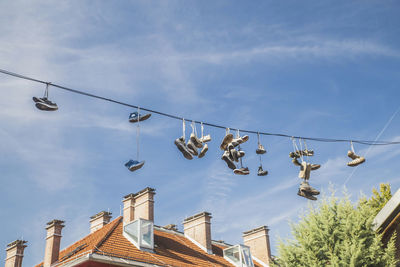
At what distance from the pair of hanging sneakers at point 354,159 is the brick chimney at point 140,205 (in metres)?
9.00

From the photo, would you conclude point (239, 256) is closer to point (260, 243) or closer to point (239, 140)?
point (260, 243)

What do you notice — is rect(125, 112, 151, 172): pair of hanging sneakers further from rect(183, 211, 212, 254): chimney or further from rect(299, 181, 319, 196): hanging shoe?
rect(183, 211, 212, 254): chimney

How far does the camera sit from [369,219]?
38.8 ft

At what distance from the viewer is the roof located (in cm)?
1440

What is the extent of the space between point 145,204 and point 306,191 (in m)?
8.72

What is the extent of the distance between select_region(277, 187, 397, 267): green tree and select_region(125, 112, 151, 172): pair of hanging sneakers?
5.39 metres

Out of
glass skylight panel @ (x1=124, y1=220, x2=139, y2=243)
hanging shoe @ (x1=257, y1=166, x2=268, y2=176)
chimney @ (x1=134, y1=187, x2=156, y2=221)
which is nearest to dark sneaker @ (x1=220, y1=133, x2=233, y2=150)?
hanging shoe @ (x1=257, y1=166, x2=268, y2=176)

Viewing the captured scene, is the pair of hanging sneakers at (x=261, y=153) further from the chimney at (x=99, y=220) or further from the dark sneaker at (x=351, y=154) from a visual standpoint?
the chimney at (x=99, y=220)

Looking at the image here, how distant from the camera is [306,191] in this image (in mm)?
10758

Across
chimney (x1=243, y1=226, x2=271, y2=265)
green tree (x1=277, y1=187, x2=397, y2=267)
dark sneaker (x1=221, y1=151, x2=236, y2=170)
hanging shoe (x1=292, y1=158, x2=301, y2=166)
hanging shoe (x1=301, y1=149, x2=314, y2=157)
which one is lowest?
green tree (x1=277, y1=187, x2=397, y2=267)

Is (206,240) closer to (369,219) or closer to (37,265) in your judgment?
(37,265)

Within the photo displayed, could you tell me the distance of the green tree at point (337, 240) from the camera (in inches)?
441

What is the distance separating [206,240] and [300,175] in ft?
31.4

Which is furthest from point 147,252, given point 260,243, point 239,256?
point 260,243
